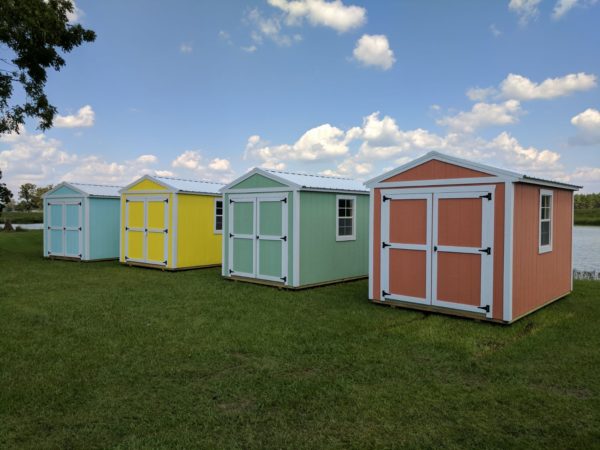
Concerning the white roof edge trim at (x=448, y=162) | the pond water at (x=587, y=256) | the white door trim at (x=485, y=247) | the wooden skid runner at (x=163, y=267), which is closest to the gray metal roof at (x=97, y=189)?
the wooden skid runner at (x=163, y=267)

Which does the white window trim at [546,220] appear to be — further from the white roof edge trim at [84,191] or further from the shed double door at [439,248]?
the white roof edge trim at [84,191]

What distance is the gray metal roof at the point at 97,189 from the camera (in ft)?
49.1

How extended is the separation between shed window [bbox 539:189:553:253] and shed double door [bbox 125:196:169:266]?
9.13 meters

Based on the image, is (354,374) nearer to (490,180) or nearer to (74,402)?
(74,402)

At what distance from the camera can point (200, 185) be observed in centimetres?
1382

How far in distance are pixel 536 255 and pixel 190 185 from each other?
9.35m

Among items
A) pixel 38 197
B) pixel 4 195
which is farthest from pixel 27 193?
pixel 4 195

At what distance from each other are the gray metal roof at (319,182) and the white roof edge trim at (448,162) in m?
2.03

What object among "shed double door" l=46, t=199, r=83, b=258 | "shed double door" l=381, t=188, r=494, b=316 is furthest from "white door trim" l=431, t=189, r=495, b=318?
"shed double door" l=46, t=199, r=83, b=258

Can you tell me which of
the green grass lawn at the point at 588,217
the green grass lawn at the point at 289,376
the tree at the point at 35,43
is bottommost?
the green grass lawn at the point at 289,376

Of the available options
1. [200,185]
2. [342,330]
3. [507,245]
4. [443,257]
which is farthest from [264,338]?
[200,185]

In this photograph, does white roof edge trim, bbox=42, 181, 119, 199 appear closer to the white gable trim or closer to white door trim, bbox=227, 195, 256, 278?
the white gable trim

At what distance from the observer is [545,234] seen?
7.95 m

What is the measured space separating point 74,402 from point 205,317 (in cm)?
311
